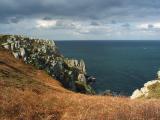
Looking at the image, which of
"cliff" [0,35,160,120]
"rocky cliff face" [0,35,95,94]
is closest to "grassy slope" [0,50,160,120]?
"cliff" [0,35,160,120]

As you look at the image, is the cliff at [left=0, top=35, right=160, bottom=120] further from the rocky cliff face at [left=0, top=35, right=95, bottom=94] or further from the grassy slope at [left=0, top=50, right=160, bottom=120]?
the rocky cliff face at [left=0, top=35, right=95, bottom=94]

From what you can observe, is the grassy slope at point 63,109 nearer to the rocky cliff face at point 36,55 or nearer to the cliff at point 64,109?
the cliff at point 64,109

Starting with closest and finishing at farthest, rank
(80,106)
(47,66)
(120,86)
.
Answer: (80,106)
(47,66)
(120,86)

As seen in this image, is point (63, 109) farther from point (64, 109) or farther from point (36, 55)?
point (36, 55)

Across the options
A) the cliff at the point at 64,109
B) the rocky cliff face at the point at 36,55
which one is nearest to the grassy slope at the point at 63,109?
the cliff at the point at 64,109

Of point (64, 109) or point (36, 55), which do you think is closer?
point (64, 109)

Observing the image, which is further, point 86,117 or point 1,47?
point 1,47

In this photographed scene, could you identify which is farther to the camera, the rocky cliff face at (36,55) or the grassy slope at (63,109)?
the rocky cliff face at (36,55)

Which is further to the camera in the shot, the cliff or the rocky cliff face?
the rocky cliff face

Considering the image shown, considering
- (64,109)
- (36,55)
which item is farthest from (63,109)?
(36,55)

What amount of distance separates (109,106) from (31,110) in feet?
16.6

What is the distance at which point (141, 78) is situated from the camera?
178 meters

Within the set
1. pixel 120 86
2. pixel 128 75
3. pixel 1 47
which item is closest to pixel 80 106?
pixel 1 47

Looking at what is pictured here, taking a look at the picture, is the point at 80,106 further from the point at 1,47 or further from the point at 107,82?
the point at 107,82
